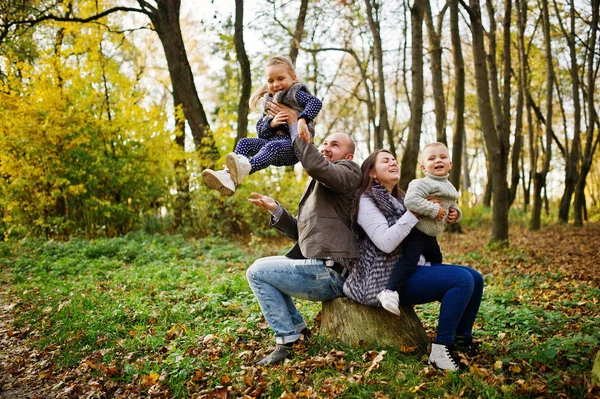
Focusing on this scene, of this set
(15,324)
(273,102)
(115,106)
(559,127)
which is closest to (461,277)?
(273,102)

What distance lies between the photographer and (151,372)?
3.88 metres

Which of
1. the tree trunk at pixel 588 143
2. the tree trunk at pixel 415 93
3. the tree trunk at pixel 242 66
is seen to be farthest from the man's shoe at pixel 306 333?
the tree trunk at pixel 588 143

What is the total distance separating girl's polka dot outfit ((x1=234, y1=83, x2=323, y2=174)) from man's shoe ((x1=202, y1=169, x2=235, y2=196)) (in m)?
0.29

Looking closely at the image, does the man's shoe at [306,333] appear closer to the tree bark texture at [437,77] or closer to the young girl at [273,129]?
the young girl at [273,129]

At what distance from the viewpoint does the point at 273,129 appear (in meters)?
→ 4.18

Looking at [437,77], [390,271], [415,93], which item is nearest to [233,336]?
[390,271]

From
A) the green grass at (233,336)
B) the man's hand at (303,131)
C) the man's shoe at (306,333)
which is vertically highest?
the man's hand at (303,131)

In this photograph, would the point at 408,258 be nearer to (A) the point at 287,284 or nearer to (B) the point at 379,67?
(A) the point at 287,284

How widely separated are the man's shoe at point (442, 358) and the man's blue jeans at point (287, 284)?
81 centimetres

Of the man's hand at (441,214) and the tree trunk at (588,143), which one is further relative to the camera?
the tree trunk at (588,143)

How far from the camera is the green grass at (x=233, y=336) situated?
3.24m

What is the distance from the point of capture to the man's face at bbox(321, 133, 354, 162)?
375cm

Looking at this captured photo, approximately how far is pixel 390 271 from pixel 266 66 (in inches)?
79.9

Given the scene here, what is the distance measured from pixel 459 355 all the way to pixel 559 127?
91.2 feet
